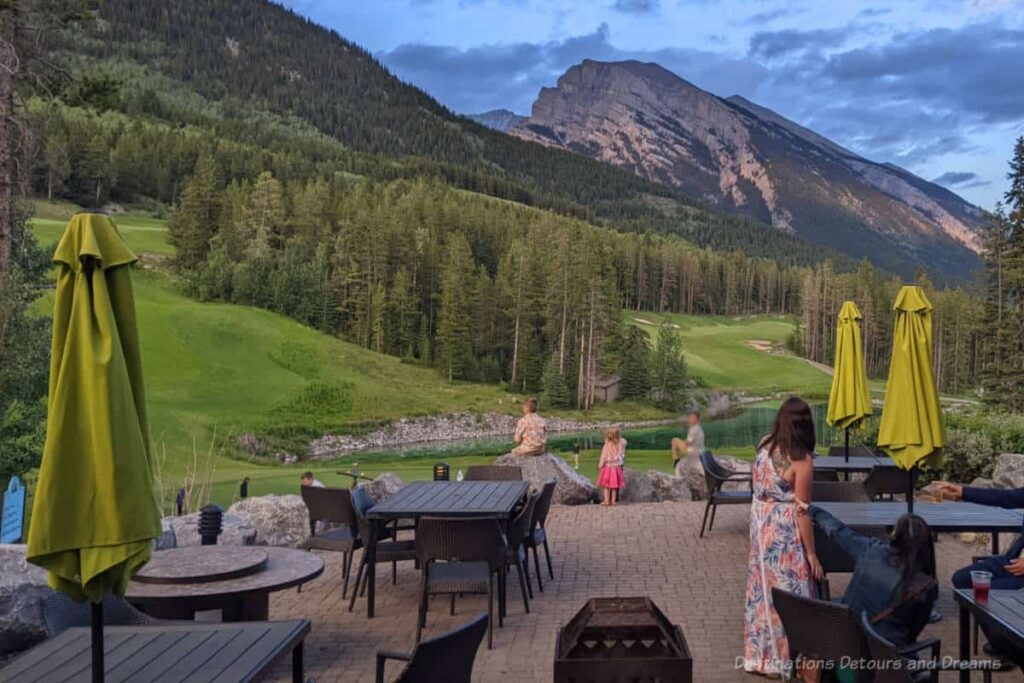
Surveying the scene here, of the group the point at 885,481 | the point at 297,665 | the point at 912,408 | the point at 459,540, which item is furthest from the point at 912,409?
the point at 297,665

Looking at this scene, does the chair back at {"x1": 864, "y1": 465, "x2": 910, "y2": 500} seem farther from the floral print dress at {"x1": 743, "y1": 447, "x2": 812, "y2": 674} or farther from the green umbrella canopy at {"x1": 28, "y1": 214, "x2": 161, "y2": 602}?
the green umbrella canopy at {"x1": 28, "y1": 214, "x2": 161, "y2": 602}

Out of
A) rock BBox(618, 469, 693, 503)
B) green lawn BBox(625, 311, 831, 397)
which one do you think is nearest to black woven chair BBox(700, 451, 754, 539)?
rock BBox(618, 469, 693, 503)

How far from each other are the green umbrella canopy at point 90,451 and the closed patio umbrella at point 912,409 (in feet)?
16.8

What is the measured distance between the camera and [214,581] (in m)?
5.38

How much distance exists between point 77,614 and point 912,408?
5555 mm

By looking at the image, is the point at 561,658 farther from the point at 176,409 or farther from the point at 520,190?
the point at 520,190

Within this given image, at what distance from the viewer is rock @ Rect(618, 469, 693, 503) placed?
13.9 meters

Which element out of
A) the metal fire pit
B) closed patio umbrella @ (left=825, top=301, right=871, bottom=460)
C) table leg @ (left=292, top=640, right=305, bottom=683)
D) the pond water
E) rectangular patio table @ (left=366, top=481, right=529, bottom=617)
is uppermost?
closed patio umbrella @ (left=825, top=301, right=871, bottom=460)

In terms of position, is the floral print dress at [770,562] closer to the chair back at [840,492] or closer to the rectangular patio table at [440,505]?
the rectangular patio table at [440,505]

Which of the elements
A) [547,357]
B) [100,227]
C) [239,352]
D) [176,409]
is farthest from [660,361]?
[100,227]

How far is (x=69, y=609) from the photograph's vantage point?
4219mm

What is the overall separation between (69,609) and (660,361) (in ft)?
190

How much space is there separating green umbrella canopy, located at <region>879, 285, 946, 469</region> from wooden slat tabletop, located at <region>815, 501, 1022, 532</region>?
50 centimetres

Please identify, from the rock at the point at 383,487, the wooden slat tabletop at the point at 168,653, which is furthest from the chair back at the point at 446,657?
the rock at the point at 383,487
